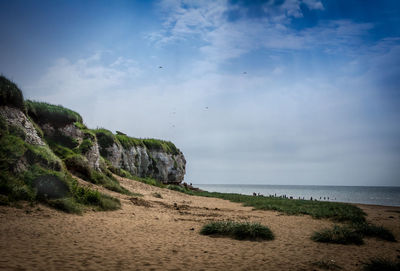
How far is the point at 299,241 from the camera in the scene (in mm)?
9359

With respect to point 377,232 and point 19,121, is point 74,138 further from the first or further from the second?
point 377,232

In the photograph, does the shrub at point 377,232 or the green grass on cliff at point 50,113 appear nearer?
the shrub at point 377,232

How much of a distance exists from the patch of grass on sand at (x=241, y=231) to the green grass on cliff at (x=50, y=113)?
18934 mm

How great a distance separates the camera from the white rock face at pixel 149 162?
3697 cm

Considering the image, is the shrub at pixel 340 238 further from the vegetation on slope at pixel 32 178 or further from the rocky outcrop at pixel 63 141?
the rocky outcrop at pixel 63 141

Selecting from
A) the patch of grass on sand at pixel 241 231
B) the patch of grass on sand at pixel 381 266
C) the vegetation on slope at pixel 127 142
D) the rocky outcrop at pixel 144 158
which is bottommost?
A: the patch of grass on sand at pixel 241 231

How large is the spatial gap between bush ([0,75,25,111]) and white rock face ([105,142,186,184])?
62.9 feet

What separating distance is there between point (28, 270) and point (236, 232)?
704 centimetres

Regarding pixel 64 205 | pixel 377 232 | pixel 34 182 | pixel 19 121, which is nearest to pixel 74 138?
pixel 19 121

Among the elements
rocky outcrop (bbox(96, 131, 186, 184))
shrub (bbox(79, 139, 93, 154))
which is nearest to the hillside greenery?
shrub (bbox(79, 139, 93, 154))

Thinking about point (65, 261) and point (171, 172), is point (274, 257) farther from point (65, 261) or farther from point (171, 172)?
point (171, 172)

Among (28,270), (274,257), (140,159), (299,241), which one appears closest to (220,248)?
(274,257)

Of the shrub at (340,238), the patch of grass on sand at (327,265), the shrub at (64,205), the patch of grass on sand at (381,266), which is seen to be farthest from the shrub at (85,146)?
the patch of grass on sand at (381,266)

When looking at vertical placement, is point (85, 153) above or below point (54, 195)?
above
